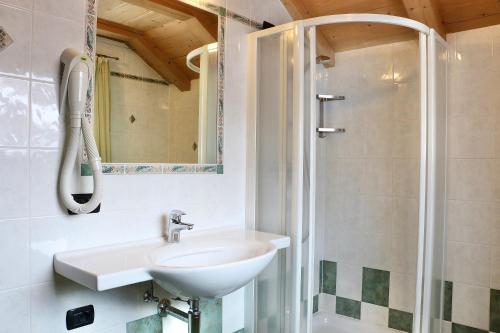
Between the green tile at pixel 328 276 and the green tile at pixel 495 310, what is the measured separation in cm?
84

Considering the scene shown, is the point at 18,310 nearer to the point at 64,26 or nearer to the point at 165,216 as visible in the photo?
the point at 165,216

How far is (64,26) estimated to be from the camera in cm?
139

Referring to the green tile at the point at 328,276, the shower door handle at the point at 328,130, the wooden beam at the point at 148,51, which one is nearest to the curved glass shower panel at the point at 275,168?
the wooden beam at the point at 148,51

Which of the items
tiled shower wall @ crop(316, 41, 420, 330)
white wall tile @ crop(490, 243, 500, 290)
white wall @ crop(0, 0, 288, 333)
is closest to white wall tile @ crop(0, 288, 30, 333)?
white wall @ crop(0, 0, 288, 333)

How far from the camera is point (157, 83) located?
1710mm

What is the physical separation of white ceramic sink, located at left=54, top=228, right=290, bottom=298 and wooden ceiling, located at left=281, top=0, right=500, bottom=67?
1106 millimetres

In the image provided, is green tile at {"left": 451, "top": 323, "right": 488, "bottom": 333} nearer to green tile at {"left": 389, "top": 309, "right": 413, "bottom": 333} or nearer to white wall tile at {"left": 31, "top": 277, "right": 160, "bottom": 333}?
green tile at {"left": 389, "top": 309, "right": 413, "bottom": 333}

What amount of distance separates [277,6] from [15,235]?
5.57 ft

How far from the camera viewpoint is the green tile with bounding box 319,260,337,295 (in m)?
2.53

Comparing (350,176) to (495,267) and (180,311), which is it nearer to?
(495,267)

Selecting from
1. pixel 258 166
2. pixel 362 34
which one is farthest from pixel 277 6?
pixel 258 166

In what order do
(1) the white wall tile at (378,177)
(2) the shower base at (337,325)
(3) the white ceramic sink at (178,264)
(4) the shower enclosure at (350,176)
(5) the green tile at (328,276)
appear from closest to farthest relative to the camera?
1. (3) the white ceramic sink at (178,264)
2. (4) the shower enclosure at (350,176)
3. (1) the white wall tile at (378,177)
4. (2) the shower base at (337,325)
5. (5) the green tile at (328,276)

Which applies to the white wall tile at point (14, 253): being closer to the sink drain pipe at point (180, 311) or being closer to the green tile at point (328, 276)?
the sink drain pipe at point (180, 311)

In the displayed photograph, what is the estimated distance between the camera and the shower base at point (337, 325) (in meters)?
2.40
